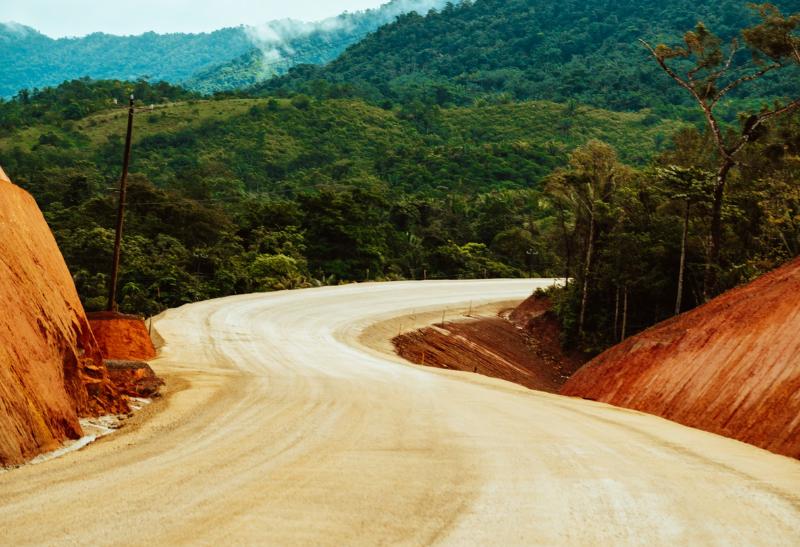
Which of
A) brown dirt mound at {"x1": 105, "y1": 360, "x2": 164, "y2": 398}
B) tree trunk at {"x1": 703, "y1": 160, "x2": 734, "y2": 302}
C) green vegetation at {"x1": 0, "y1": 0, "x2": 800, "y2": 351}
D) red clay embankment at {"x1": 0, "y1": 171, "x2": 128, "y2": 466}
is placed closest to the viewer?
red clay embankment at {"x1": 0, "y1": 171, "x2": 128, "y2": 466}

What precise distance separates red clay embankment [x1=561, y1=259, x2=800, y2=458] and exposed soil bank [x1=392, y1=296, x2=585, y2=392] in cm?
1073

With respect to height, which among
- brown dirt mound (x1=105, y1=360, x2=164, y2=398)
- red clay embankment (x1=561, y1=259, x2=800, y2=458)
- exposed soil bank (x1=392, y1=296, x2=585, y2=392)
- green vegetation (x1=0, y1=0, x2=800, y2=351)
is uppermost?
green vegetation (x1=0, y1=0, x2=800, y2=351)

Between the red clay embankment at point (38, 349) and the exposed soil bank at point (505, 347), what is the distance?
19.6 meters

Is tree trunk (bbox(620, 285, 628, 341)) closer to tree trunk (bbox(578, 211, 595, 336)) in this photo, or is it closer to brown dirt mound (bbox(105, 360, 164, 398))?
tree trunk (bbox(578, 211, 595, 336))

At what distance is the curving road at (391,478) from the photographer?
625 cm

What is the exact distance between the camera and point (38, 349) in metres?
9.34

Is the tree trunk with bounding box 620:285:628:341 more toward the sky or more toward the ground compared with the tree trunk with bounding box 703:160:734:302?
more toward the ground

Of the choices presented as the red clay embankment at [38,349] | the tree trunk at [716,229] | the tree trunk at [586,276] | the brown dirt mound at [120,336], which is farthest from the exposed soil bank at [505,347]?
the red clay embankment at [38,349]

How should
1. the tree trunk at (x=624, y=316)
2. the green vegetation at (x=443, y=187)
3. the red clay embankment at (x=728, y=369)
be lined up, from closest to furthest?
the red clay embankment at (x=728, y=369) < the green vegetation at (x=443, y=187) < the tree trunk at (x=624, y=316)

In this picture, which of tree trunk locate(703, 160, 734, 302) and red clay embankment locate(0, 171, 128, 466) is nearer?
red clay embankment locate(0, 171, 128, 466)

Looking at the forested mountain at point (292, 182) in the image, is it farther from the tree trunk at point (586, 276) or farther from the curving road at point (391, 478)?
the tree trunk at point (586, 276)

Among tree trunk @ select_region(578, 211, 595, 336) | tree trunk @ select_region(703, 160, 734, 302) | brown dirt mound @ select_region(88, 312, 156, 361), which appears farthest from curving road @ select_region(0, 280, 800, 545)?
tree trunk @ select_region(578, 211, 595, 336)

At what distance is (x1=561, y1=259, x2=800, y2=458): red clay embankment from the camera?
509 inches

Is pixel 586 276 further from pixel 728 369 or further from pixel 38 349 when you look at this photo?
pixel 38 349
